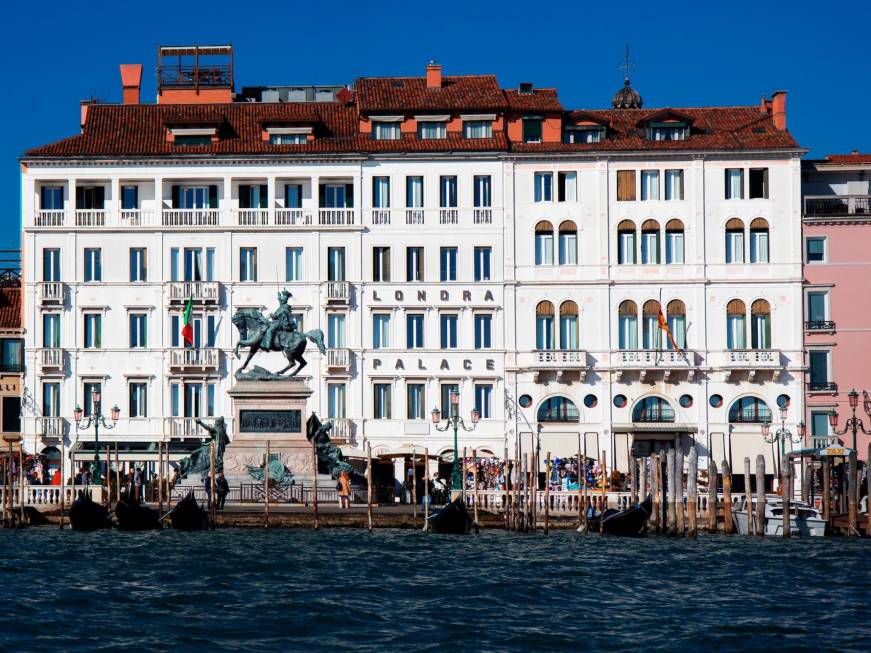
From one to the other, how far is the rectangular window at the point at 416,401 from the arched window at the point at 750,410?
11.3m

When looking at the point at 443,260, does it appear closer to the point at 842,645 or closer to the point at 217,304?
the point at 217,304

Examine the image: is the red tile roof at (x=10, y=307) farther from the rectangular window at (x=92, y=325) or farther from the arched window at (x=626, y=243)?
the arched window at (x=626, y=243)

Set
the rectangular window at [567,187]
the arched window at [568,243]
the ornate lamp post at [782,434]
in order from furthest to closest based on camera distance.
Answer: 1. the rectangular window at [567,187]
2. the arched window at [568,243]
3. the ornate lamp post at [782,434]

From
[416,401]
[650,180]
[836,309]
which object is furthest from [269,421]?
[836,309]

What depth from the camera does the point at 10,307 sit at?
7250cm

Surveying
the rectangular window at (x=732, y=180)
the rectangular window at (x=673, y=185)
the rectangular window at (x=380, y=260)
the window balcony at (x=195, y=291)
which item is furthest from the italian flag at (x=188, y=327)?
the rectangular window at (x=732, y=180)

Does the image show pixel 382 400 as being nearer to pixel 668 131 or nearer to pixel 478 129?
pixel 478 129

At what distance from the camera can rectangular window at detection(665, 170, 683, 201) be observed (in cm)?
7025

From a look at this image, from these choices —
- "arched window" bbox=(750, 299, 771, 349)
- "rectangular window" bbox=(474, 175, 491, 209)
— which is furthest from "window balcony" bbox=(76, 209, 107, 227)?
"arched window" bbox=(750, 299, 771, 349)

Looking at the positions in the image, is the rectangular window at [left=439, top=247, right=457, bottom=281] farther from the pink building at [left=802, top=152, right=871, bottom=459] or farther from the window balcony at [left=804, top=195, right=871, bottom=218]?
the window balcony at [left=804, top=195, right=871, bottom=218]

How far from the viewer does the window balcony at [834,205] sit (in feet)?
233

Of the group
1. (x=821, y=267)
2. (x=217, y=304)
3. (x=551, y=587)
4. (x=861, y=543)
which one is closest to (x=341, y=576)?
(x=551, y=587)

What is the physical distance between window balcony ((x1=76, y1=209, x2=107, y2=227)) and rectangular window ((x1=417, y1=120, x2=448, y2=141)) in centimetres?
1208

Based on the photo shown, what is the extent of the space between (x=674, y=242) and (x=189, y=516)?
80.7ft
